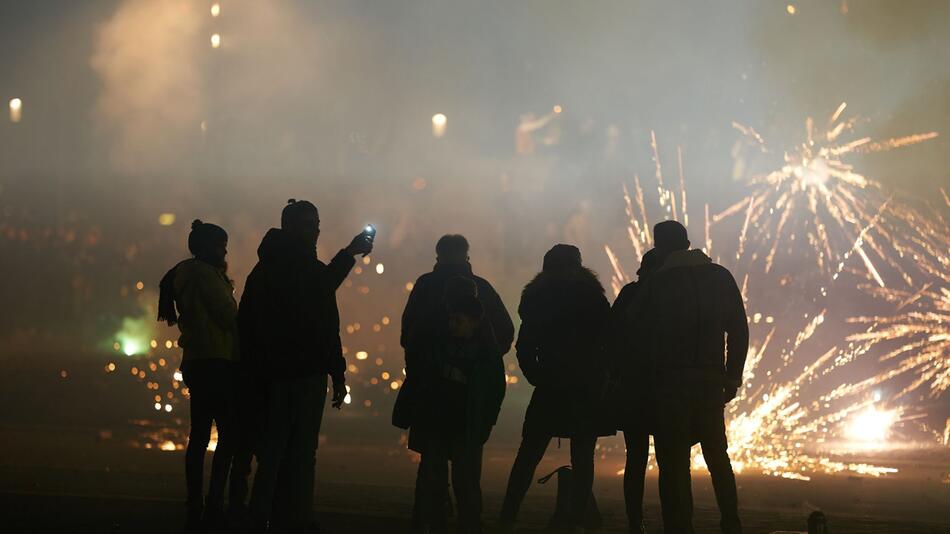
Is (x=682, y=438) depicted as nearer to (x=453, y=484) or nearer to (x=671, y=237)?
(x=671, y=237)

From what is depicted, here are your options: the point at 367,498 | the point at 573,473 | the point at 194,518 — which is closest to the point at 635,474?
the point at 573,473

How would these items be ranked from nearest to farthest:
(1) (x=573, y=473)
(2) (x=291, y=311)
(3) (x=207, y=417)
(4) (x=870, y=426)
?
(2) (x=291, y=311), (3) (x=207, y=417), (1) (x=573, y=473), (4) (x=870, y=426)

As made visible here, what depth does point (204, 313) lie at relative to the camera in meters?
8.62

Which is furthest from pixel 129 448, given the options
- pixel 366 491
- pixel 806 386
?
pixel 806 386

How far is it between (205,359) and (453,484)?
186cm

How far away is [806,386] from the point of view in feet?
384

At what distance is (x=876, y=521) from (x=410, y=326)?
422 cm

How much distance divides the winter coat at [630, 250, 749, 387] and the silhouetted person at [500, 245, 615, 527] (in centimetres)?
126

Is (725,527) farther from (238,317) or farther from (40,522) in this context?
(40,522)

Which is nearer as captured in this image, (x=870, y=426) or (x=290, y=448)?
(x=290, y=448)

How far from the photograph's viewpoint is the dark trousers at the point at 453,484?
811cm

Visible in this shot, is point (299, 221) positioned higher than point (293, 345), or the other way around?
point (299, 221)

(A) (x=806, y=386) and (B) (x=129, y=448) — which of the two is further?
(A) (x=806, y=386)

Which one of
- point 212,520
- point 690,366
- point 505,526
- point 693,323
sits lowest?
point 212,520
